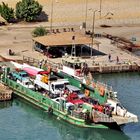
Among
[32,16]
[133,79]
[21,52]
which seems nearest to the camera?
[133,79]

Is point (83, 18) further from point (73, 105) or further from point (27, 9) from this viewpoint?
point (73, 105)

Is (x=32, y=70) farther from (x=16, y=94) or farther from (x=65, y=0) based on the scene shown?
(x=65, y=0)

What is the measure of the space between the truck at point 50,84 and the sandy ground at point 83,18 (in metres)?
30.7

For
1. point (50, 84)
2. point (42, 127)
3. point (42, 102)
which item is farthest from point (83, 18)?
point (42, 127)

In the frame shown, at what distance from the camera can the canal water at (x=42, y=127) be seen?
71125 millimetres

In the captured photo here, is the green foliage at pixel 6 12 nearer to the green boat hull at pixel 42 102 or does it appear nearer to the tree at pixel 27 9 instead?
the tree at pixel 27 9

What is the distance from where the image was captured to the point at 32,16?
5108 inches

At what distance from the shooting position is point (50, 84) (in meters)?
79.7

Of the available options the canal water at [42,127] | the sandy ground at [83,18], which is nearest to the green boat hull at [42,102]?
the canal water at [42,127]

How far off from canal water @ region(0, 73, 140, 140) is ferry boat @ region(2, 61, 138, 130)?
0.79m

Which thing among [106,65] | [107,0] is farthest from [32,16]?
[106,65]

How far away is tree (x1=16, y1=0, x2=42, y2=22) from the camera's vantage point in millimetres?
128000

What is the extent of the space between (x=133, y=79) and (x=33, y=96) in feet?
69.5

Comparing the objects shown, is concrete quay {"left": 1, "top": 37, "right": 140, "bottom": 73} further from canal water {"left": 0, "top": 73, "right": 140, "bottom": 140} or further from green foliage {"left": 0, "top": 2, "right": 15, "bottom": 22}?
green foliage {"left": 0, "top": 2, "right": 15, "bottom": 22}
